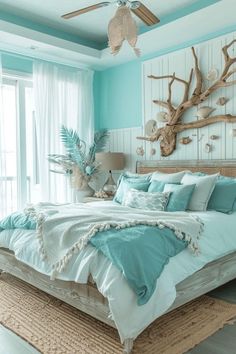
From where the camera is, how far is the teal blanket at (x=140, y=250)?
2.02 meters

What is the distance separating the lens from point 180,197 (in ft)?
11.1

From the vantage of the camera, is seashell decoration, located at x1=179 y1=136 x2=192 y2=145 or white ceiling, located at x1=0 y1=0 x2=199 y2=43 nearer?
white ceiling, located at x1=0 y1=0 x2=199 y2=43

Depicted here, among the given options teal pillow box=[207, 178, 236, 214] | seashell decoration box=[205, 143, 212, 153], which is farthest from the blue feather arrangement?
teal pillow box=[207, 178, 236, 214]

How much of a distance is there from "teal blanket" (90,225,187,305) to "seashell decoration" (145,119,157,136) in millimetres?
2540

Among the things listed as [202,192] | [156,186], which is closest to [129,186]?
[156,186]

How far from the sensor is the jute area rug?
2.14 m

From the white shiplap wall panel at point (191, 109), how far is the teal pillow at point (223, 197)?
2.08ft

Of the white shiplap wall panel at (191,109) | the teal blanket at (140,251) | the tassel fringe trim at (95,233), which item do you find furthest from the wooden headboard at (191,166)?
the teal blanket at (140,251)

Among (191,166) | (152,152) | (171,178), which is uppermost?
(152,152)

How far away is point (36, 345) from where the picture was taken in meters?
2.17

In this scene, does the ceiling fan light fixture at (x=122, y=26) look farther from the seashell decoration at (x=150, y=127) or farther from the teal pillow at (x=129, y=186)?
A: the seashell decoration at (x=150, y=127)

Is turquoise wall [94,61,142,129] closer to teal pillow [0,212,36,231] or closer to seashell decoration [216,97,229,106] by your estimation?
seashell decoration [216,97,229,106]

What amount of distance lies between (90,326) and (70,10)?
11.5 feet

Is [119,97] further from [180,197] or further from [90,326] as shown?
[90,326]
